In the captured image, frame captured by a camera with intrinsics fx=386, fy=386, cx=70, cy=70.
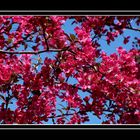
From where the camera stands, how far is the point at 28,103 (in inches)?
167

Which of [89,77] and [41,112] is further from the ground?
[89,77]

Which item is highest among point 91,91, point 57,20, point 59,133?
point 57,20

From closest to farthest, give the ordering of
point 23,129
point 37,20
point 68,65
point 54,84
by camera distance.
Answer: point 23,129, point 37,20, point 68,65, point 54,84

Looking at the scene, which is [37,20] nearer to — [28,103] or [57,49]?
[57,49]

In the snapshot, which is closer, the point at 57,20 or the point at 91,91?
the point at 57,20

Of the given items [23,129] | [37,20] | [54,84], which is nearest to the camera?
[23,129]

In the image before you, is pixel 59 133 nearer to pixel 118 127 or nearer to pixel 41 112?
pixel 118 127

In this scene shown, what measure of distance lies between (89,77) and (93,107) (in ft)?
1.34

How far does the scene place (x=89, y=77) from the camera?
4.03 meters

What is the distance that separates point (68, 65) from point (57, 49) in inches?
13.8
